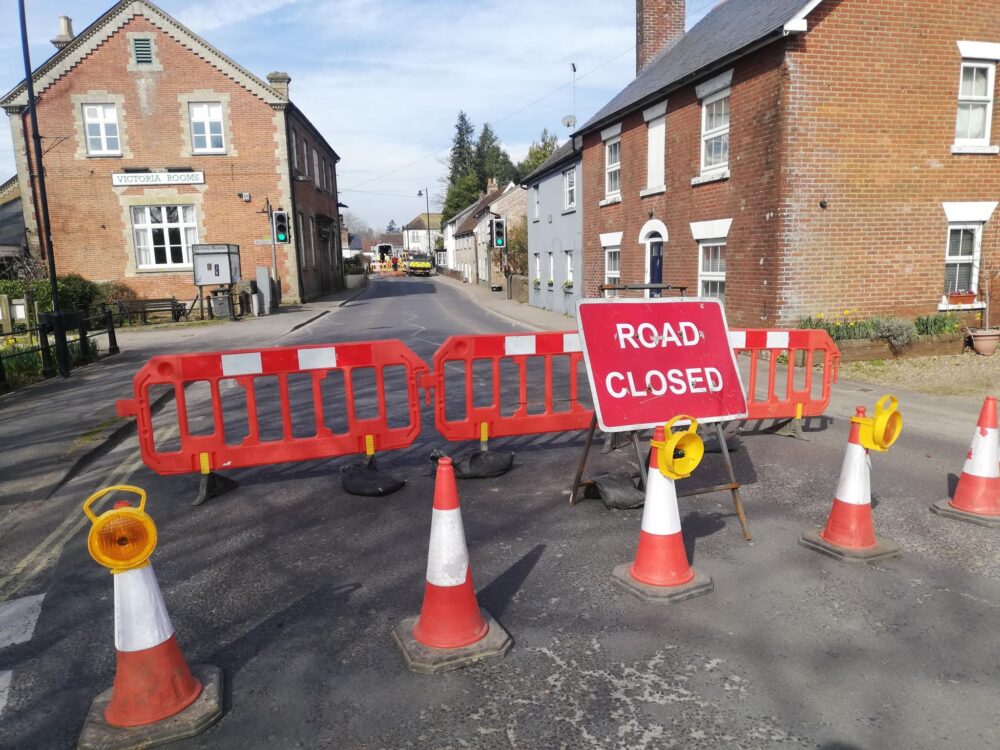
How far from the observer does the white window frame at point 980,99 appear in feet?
40.4

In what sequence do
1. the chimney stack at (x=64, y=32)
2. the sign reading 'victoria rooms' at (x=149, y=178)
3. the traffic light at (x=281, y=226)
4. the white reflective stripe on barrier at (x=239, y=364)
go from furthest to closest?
1. the chimney stack at (x=64, y=32)
2. the sign reading 'victoria rooms' at (x=149, y=178)
3. the traffic light at (x=281, y=226)
4. the white reflective stripe on barrier at (x=239, y=364)

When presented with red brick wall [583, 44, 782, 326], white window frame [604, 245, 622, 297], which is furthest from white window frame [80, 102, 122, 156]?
red brick wall [583, 44, 782, 326]

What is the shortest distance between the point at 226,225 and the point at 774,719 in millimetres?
28424

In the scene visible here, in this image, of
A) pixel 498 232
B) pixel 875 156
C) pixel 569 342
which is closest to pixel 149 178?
pixel 498 232

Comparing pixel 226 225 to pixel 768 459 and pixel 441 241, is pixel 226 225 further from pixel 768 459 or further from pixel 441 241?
pixel 441 241

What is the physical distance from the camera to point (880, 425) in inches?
156

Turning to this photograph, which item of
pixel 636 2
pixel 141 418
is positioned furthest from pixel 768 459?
pixel 636 2

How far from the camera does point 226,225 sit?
2716 cm

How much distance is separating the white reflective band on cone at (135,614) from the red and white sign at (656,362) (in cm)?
281

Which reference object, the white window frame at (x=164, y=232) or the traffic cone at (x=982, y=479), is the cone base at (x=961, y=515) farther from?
the white window frame at (x=164, y=232)

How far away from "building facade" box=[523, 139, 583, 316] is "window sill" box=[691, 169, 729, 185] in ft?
24.5

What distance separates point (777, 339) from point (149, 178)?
26.7 metres

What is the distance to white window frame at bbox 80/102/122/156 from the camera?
25984mm

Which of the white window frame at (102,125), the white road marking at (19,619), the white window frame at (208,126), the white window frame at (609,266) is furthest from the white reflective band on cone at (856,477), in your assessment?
the white window frame at (102,125)
